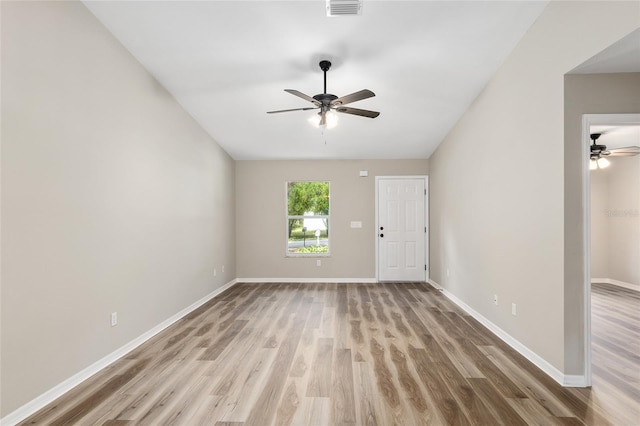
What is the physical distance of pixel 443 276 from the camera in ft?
18.5

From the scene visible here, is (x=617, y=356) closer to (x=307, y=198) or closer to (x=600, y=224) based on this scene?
(x=600, y=224)

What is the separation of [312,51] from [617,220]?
6.33 m

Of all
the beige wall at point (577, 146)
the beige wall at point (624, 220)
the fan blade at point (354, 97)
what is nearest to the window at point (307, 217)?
the fan blade at point (354, 97)

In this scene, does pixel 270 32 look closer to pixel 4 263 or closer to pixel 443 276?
pixel 4 263

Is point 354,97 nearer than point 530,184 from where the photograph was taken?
No

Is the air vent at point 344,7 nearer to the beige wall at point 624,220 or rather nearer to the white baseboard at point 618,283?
the beige wall at point 624,220

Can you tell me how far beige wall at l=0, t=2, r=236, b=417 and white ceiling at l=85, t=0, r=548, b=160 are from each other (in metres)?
0.38

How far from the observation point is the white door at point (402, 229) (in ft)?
21.4

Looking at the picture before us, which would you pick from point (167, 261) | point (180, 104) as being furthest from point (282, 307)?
point (180, 104)

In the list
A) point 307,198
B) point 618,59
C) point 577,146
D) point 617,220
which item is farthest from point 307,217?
point 617,220

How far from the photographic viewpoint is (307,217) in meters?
6.74

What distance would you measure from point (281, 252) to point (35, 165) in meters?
4.68

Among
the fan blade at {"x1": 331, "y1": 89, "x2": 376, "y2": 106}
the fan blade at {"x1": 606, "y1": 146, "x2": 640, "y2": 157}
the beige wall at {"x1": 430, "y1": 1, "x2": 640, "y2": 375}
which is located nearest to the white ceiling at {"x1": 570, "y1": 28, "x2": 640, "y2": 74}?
the beige wall at {"x1": 430, "y1": 1, "x2": 640, "y2": 375}

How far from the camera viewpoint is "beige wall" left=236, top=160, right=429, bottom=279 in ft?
21.5
